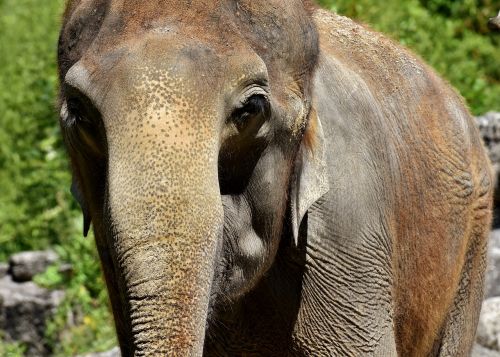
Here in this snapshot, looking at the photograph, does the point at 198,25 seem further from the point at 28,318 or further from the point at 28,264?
the point at 28,264

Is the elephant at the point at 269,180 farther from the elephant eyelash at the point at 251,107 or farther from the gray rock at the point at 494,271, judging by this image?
the gray rock at the point at 494,271

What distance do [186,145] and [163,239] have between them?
24 cm

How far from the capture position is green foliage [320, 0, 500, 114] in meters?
9.46

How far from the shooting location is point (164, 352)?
9.57 ft

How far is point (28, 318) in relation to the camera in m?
7.79

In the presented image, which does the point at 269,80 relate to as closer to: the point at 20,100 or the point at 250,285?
the point at 250,285

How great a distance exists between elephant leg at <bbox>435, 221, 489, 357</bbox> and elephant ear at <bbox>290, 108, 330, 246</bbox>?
1466mm

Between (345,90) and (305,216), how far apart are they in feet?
1.58

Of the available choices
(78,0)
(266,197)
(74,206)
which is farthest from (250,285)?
(74,206)

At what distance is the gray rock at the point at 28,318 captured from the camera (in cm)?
778

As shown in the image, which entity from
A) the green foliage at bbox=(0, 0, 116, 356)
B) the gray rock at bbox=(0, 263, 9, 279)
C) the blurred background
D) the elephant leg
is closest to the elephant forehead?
the elephant leg

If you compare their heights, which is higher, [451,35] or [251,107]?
[251,107]

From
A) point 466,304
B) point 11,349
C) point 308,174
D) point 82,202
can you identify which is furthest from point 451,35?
point 82,202

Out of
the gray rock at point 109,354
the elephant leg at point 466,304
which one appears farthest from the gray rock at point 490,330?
the gray rock at point 109,354
